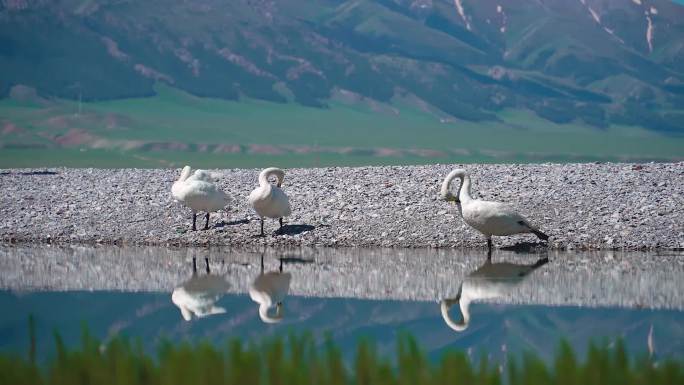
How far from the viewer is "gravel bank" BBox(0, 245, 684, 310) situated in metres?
14.2

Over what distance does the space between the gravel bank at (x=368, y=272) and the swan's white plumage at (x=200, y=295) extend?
7.7 inches

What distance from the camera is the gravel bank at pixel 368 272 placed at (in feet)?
46.6

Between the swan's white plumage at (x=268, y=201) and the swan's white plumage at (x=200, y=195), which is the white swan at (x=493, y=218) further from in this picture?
the swan's white plumage at (x=200, y=195)

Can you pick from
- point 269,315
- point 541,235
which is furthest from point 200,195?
point 269,315

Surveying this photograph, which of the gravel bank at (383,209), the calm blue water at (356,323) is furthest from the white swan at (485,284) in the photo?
the gravel bank at (383,209)

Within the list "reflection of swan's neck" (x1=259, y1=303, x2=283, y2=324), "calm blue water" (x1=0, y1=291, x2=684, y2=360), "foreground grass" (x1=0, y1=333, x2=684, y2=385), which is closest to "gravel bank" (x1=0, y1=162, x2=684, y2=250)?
"calm blue water" (x1=0, y1=291, x2=684, y2=360)

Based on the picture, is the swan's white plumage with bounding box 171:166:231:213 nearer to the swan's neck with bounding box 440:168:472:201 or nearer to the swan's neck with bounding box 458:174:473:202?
the swan's neck with bounding box 440:168:472:201

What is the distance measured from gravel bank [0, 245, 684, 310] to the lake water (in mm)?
29

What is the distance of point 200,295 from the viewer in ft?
46.9

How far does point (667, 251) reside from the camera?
60.1ft

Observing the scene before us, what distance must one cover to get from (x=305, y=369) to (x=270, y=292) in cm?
715

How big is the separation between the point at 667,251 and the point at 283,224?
A: 7271 millimetres

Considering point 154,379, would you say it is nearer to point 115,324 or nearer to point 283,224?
point 115,324

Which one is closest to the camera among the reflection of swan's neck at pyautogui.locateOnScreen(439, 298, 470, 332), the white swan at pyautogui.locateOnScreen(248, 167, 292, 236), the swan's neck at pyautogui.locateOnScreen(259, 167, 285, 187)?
the reflection of swan's neck at pyautogui.locateOnScreen(439, 298, 470, 332)
